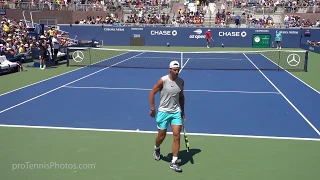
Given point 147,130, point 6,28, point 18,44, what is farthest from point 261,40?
point 147,130

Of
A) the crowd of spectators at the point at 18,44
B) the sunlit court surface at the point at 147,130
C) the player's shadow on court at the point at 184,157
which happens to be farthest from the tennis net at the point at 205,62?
the player's shadow on court at the point at 184,157

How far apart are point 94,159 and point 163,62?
17215 millimetres

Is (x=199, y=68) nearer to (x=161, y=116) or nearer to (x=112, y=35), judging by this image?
(x=161, y=116)

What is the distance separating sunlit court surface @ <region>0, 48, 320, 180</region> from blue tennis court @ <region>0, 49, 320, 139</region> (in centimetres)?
3

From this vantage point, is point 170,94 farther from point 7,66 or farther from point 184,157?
point 7,66

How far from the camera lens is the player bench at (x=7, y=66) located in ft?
60.0

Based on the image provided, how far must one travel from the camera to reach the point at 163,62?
946 inches

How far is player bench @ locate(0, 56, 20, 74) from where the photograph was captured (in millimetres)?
18278

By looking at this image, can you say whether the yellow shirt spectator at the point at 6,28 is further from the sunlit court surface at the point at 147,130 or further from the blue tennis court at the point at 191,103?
the sunlit court surface at the point at 147,130

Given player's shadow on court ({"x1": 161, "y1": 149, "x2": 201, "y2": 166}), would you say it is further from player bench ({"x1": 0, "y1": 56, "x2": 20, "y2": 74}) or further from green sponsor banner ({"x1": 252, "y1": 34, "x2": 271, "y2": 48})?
green sponsor banner ({"x1": 252, "y1": 34, "x2": 271, "y2": 48})

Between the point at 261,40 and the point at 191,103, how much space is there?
85.7 feet

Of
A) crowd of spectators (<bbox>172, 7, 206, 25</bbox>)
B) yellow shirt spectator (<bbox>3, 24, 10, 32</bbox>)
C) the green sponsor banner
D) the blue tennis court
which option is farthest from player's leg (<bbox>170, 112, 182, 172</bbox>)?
crowd of spectators (<bbox>172, 7, 206, 25</bbox>)

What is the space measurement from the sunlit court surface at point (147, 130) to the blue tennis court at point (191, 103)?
30 mm

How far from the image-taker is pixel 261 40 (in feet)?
119
